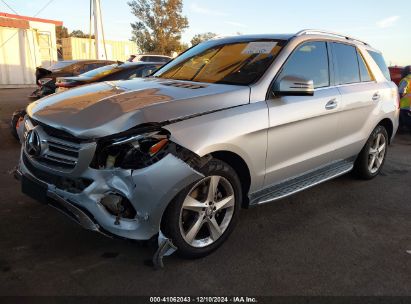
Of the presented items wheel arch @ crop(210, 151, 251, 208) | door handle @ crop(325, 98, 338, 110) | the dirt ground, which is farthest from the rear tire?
wheel arch @ crop(210, 151, 251, 208)

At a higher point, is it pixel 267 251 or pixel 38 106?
pixel 38 106

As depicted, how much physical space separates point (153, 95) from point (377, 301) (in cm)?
221

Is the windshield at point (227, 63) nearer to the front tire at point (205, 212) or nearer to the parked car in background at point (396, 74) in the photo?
the front tire at point (205, 212)

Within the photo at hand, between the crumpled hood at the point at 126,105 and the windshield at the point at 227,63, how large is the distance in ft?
0.76

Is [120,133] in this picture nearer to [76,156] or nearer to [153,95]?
[76,156]

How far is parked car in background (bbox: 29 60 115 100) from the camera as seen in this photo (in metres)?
8.29

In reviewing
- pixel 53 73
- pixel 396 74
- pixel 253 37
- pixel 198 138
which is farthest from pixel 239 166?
pixel 53 73

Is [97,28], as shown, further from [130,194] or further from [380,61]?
[130,194]

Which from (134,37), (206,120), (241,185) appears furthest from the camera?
(134,37)

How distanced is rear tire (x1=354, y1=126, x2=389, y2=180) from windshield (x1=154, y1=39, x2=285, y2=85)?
2.08m

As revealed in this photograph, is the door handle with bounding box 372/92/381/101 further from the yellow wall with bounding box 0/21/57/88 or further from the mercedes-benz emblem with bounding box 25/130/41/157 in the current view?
the yellow wall with bounding box 0/21/57/88

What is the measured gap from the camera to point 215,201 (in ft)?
10.5

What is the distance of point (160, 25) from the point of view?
4234 centimetres

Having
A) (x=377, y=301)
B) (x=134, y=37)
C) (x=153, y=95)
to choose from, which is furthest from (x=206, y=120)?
(x=134, y=37)
